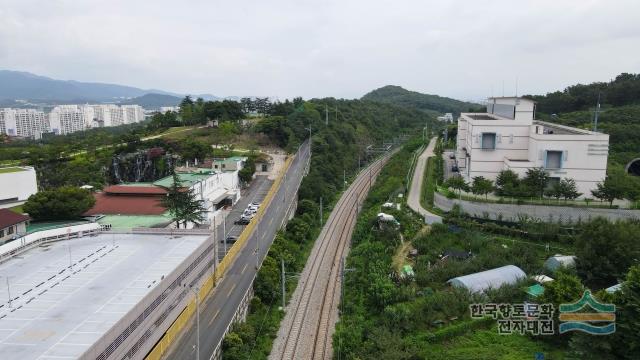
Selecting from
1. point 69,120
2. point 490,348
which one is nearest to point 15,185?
point 490,348

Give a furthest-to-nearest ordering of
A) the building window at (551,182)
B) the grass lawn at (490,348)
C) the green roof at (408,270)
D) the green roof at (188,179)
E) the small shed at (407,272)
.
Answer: the green roof at (188,179) < the building window at (551,182) < the green roof at (408,270) < the small shed at (407,272) < the grass lawn at (490,348)

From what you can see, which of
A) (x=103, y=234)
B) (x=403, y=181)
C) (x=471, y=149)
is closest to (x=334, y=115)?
(x=403, y=181)

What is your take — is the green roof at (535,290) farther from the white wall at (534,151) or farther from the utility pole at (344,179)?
the utility pole at (344,179)

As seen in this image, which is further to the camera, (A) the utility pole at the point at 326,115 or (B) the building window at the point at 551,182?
(A) the utility pole at the point at 326,115

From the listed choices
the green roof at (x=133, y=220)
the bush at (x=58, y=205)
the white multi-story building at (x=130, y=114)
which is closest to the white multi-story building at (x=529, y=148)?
the green roof at (x=133, y=220)

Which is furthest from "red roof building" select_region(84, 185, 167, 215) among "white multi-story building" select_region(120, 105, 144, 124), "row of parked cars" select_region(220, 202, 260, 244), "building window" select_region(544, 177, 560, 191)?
"white multi-story building" select_region(120, 105, 144, 124)

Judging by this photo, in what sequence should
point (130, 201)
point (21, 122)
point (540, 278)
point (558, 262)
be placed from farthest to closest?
point (21, 122) → point (130, 201) → point (558, 262) → point (540, 278)

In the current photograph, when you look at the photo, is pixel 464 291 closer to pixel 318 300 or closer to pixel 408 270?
pixel 408 270
